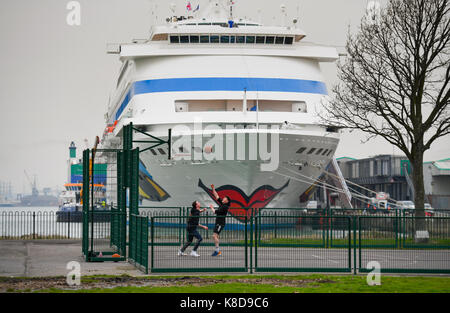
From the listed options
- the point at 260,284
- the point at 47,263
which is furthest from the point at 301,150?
the point at 260,284

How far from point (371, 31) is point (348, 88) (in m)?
2.39

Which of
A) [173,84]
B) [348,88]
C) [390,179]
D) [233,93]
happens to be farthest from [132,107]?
[390,179]

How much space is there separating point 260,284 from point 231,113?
60.0 ft

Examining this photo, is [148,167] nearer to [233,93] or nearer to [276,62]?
[233,93]

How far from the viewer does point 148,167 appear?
33094 mm

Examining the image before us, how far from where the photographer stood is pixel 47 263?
17.0 m

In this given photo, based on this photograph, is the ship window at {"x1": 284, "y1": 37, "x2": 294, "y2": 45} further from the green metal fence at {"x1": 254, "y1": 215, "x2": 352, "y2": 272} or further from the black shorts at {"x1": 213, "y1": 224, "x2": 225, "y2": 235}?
the black shorts at {"x1": 213, "y1": 224, "x2": 225, "y2": 235}

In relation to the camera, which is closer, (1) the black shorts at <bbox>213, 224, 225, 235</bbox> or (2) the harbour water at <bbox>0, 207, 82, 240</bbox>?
(1) the black shorts at <bbox>213, 224, 225, 235</bbox>

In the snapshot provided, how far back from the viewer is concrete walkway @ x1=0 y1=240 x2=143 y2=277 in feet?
48.5

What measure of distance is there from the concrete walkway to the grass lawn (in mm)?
1405

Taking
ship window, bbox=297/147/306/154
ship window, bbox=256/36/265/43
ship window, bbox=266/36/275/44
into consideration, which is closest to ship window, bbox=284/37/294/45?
ship window, bbox=266/36/275/44

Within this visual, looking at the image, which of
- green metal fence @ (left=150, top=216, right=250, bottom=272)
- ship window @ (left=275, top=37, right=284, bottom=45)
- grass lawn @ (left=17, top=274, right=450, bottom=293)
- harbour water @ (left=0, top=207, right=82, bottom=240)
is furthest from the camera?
ship window @ (left=275, top=37, right=284, bottom=45)

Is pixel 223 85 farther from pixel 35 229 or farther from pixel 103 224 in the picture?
pixel 35 229

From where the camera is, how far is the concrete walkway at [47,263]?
48.5 feet
